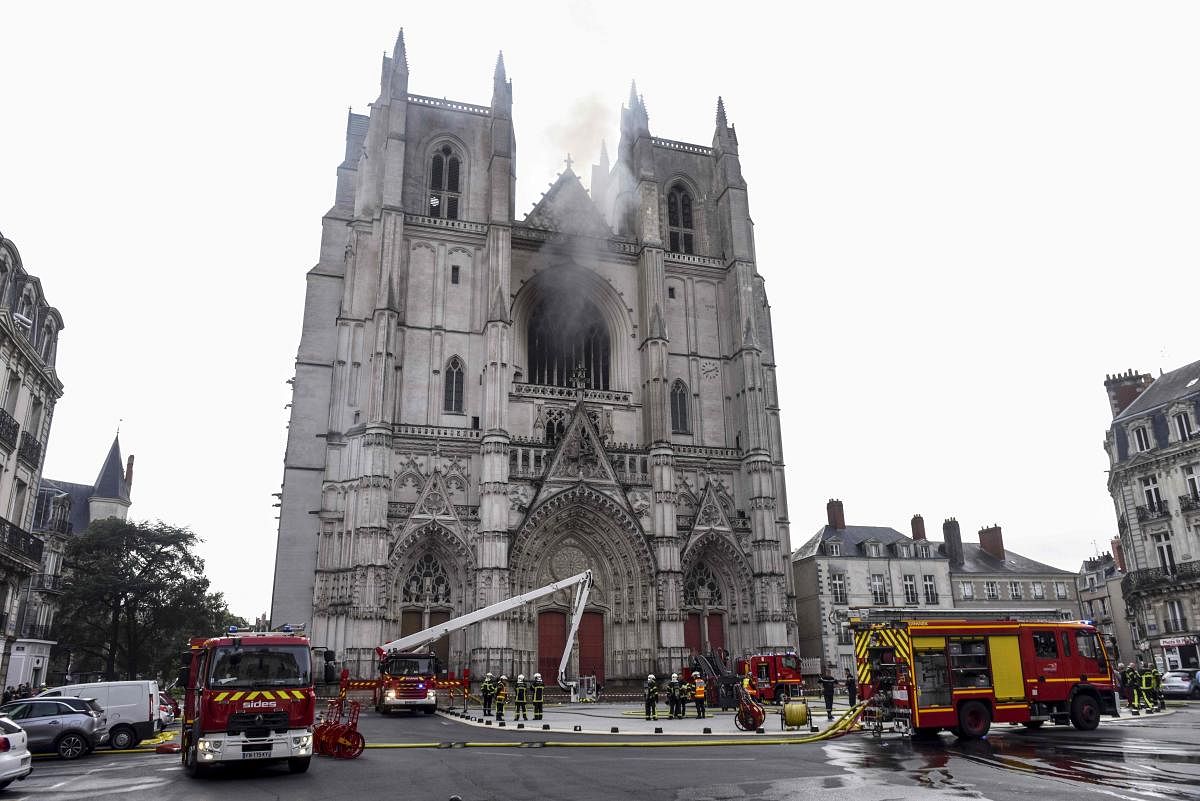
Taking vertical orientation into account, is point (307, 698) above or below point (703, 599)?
below

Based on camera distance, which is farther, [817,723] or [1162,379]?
[1162,379]

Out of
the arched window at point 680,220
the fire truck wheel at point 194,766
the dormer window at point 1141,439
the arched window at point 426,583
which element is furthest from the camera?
the arched window at point 680,220

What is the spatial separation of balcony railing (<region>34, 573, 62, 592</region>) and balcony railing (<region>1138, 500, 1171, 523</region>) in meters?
48.3

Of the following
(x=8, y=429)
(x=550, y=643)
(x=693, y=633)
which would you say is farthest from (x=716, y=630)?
(x=8, y=429)

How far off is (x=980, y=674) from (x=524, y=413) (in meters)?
23.3

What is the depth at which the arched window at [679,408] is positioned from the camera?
39.9 m

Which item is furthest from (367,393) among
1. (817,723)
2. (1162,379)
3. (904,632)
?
(1162,379)

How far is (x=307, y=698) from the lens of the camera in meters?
12.8

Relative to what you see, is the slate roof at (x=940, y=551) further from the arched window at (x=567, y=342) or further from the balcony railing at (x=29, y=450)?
the balcony railing at (x=29, y=450)

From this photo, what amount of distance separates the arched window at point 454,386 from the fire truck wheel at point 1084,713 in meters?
25.3

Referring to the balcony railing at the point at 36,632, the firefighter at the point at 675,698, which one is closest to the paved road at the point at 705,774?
the firefighter at the point at 675,698

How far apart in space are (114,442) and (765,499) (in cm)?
5185

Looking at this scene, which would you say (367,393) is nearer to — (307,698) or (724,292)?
A: (724,292)

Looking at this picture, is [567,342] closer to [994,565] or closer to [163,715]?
[163,715]
